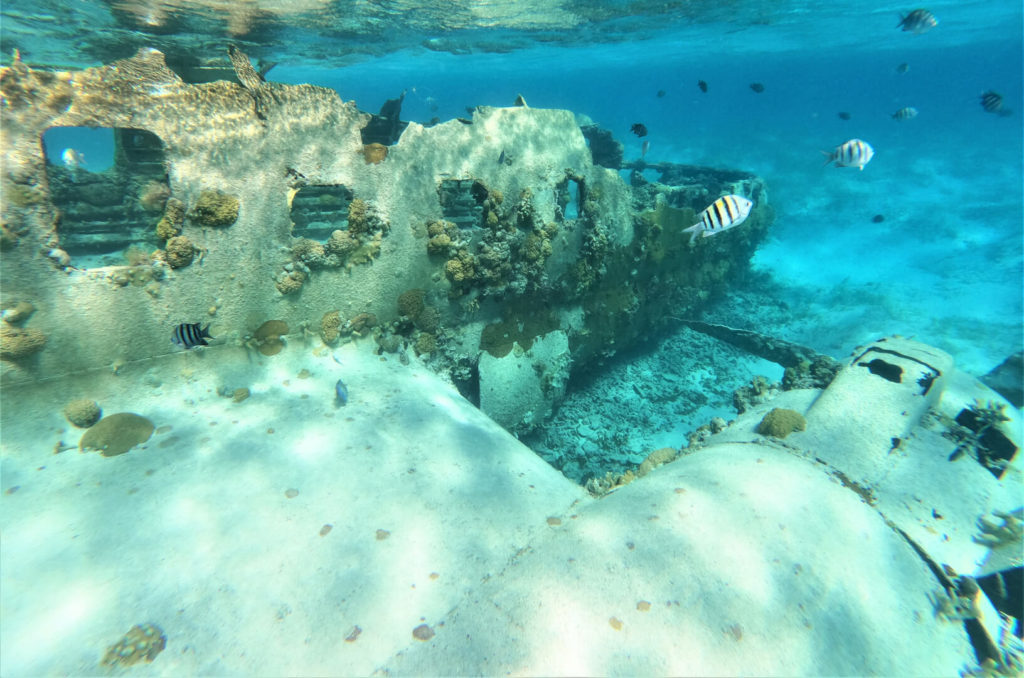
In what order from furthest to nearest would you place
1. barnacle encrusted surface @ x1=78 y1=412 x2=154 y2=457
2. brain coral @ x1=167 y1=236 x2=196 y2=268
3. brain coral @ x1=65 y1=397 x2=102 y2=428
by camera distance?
brain coral @ x1=167 y1=236 x2=196 y2=268 < brain coral @ x1=65 y1=397 x2=102 y2=428 < barnacle encrusted surface @ x1=78 y1=412 x2=154 y2=457

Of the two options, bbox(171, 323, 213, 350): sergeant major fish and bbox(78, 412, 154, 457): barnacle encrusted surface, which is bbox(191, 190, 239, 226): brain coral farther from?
bbox(78, 412, 154, 457): barnacle encrusted surface

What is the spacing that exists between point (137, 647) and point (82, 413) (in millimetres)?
3132

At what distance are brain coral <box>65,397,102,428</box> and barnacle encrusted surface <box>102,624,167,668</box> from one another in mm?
2935

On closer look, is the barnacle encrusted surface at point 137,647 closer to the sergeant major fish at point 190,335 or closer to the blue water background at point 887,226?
the sergeant major fish at point 190,335

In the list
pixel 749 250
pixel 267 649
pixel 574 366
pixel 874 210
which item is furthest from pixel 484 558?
pixel 874 210

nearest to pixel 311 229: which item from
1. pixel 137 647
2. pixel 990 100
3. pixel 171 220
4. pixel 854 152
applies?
pixel 171 220

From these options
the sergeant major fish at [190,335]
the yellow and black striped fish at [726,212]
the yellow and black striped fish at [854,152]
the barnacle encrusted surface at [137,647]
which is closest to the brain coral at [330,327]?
the sergeant major fish at [190,335]

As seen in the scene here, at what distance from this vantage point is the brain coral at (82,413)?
15.4ft

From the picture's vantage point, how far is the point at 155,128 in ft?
16.1

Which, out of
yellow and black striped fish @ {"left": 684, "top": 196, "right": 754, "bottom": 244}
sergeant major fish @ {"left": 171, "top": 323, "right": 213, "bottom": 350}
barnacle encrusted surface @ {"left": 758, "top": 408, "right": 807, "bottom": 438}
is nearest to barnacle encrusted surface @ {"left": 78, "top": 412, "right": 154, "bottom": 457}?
sergeant major fish @ {"left": 171, "top": 323, "right": 213, "bottom": 350}

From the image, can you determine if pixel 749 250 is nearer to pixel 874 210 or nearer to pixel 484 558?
pixel 484 558

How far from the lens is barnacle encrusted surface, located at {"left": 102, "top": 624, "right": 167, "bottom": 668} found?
9.12 feet

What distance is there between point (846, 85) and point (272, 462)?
197978mm

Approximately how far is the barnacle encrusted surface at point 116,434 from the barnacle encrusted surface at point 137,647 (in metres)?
2.36
